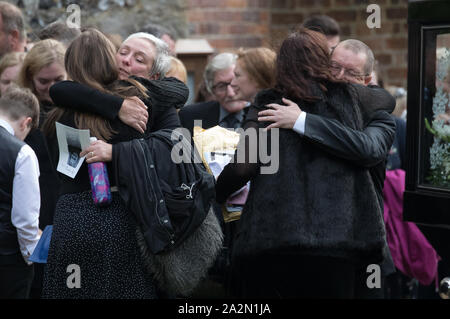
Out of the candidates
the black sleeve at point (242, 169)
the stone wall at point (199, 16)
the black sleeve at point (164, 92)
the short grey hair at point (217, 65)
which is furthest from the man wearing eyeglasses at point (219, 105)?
the stone wall at point (199, 16)

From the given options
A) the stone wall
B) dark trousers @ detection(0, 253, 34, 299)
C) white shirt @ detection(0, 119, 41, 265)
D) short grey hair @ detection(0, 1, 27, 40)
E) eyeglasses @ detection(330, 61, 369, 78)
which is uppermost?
the stone wall

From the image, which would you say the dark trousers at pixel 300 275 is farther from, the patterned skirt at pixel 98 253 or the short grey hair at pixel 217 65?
the short grey hair at pixel 217 65

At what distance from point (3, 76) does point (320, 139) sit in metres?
2.57

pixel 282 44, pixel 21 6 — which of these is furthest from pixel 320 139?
pixel 21 6

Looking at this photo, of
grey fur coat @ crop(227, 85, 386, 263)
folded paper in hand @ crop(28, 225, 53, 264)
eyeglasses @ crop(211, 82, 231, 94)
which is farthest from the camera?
eyeglasses @ crop(211, 82, 231, 94)

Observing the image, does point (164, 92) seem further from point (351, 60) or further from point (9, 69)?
point (9, 69)

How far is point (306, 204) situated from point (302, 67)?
58 centimetres

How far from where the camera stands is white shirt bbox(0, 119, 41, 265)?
3889mm

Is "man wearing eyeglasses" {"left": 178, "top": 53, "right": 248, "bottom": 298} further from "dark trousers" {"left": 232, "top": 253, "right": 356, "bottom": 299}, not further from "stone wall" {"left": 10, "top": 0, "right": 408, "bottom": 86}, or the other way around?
"stone wall" {"left": 10, "top": 0, "right": 408, "bottom": 86}

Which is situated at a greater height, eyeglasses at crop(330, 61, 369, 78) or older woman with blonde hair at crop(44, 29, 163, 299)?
eyeglasses at crop(330, 61, 369, 78)

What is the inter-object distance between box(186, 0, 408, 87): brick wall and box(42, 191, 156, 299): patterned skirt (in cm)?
343

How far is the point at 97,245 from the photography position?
3189mm

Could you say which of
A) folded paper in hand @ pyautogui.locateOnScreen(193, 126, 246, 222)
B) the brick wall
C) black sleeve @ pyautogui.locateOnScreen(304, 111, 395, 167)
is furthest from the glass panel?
the brick wall

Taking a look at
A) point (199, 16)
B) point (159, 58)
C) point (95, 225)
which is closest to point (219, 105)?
point (159, 58)
